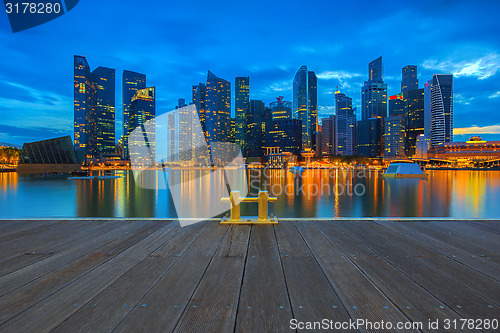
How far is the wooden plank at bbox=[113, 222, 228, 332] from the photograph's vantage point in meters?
2.76

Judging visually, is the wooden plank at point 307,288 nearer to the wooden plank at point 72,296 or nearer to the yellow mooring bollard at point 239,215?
the yellow mooring bollard at point 239,215

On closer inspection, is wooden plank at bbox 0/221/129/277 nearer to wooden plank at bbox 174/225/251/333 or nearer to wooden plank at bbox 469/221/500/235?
wooden plank at bbox 174/225/251/333

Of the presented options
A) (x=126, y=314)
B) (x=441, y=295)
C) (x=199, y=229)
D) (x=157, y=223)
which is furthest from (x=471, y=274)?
(x=157, y=223)

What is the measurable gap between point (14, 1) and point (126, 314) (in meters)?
12.5

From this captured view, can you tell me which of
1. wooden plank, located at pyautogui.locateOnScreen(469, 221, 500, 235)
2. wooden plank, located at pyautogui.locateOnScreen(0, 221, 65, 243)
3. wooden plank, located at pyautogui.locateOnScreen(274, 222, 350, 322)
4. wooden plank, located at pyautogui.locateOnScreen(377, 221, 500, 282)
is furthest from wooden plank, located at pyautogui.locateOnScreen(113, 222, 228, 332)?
wooden plank, located at pyautogui.locateOnScreen(469, 221, 500, 235)

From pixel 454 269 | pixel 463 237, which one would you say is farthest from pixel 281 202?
pixel 454 269

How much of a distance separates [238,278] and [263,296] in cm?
66

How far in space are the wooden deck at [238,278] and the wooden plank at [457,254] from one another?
0.02 metres

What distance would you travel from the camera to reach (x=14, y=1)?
30.7 feet

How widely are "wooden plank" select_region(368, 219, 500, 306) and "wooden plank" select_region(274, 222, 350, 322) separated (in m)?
2.08

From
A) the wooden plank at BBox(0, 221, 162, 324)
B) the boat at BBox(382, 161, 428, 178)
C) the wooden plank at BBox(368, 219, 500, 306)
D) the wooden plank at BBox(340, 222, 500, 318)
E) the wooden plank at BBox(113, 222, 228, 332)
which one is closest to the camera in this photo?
the wooden plank at BBox(113, 222, 228, 332)

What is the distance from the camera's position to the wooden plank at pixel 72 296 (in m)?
2.80

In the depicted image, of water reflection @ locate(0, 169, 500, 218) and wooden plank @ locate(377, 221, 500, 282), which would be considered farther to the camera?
water reflection @ locate(0, 169, 500, 218)

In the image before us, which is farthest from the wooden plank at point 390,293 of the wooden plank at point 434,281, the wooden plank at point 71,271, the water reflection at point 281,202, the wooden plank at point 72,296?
the water reflection at point 281,202
